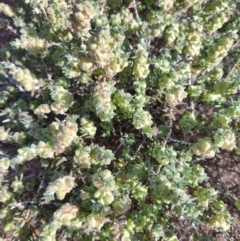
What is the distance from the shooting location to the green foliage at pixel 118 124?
2.06 m

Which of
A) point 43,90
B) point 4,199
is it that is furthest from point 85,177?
point 43,90

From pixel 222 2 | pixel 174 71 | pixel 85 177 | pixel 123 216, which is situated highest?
pixel 222 2

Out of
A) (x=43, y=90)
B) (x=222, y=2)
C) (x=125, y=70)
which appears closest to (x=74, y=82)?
(x=43, y=90)

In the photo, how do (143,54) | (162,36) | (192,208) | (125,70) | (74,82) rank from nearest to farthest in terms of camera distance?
(192,208) < (143,54) < (125,70) < (74,82) < (162,36)

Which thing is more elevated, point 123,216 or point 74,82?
point 74,82

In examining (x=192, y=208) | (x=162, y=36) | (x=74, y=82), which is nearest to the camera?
(x=192, y=208)

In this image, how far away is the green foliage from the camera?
81.0 inches

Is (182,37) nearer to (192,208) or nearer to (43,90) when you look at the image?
(43,90)

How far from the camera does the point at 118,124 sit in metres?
2.57

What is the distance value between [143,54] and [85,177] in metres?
0.76

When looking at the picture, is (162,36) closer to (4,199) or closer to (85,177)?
(85,177)

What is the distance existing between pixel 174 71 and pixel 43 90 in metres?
0.85

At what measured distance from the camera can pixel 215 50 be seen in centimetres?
224

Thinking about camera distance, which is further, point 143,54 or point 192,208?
point 143,54
